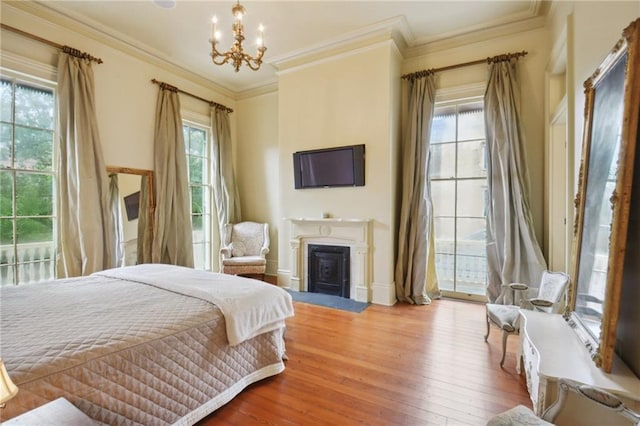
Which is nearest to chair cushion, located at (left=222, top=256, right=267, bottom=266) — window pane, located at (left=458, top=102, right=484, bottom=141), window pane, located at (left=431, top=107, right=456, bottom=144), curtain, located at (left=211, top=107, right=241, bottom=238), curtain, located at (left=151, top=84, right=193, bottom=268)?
curtain, located at (left=151, top=84, right=193, bottom=268)

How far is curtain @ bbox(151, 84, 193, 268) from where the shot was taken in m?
4.26

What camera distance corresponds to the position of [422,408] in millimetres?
1866

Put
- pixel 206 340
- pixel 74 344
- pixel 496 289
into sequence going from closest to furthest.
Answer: pixel 74 344 → pixel 206 340 → pixel 496 289

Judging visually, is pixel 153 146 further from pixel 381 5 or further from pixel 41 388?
pixel 41 388

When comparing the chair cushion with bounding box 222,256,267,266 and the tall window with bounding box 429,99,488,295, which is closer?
the tall window with bounding box 429,99,488,295

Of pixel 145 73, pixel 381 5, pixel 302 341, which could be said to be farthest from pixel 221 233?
pixel 381 5

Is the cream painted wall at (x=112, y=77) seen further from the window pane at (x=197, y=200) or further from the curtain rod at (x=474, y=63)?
the curtain rod at (x=474, y=63)

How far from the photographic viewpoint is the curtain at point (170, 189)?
4258 millimetres

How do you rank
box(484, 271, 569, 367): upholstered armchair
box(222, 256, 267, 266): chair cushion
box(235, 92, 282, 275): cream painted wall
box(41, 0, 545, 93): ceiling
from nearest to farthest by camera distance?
box(484, 271, 569, 367): upholstered armchair < box(41, 0, 545, 93): ceiling < box(222, 256, 267, 266): chair cushion < box(235, 92, 282, 275): cream painted wall

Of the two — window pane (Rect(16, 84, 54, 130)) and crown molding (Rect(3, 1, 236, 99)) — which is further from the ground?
crown molding (Rect(3, 1, 236, 99))

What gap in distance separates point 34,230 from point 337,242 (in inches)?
138

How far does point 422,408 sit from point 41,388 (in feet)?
6.37

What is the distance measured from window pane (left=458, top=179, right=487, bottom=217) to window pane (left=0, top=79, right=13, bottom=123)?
207 inches

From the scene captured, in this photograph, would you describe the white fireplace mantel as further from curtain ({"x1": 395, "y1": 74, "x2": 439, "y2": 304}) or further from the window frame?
the window frame
